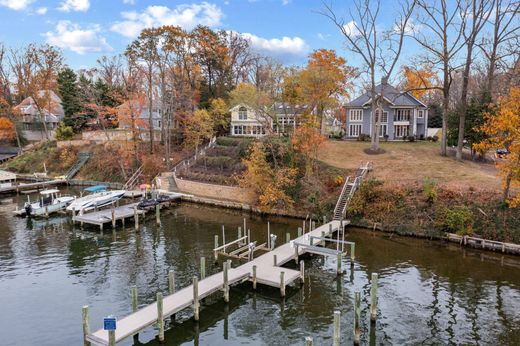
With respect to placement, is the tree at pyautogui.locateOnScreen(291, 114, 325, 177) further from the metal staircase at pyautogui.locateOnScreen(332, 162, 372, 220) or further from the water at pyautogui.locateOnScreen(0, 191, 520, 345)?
the water at pyautogui.locateOnScreen(0, 191, 520, 345)

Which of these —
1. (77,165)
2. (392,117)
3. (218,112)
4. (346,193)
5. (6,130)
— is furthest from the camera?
(6,130)

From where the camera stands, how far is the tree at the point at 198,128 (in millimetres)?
54562

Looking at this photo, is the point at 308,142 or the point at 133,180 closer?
the point at 308,142

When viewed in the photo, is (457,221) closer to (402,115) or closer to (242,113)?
(402,115)

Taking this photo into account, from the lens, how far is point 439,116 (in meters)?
74.1

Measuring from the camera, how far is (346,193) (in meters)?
36.2

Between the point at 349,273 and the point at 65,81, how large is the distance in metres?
67.0

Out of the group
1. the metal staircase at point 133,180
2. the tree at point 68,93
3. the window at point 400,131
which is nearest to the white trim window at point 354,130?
the window at point 400,131

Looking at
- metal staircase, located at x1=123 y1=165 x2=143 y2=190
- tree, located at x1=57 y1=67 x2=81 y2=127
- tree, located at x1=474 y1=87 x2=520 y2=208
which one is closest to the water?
tree, located at x1=474 y1=87 x2=520 y2=208

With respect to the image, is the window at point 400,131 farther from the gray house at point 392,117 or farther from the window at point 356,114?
the window at point 356,114

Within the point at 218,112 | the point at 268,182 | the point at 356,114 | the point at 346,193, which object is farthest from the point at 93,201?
the point at 356,114

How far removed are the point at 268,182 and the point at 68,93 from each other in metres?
50.2

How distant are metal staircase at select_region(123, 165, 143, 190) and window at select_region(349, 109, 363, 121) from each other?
31699mm

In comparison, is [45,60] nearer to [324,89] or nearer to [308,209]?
[324,89]
